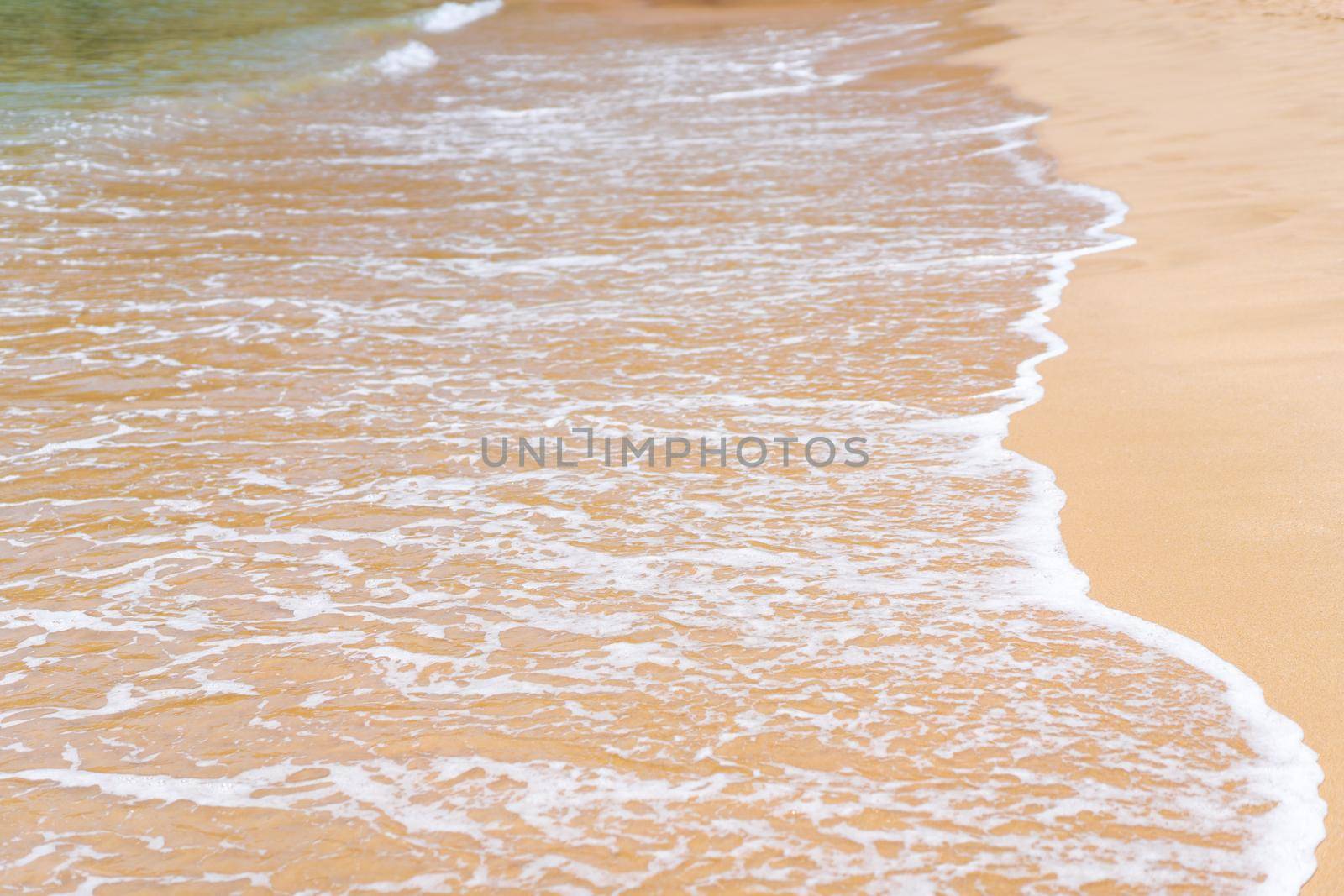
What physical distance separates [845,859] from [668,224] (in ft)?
17.0

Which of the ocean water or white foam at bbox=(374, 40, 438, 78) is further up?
white foam at bbox=(374, 40, 438, 78)

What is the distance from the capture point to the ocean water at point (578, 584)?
218 cm

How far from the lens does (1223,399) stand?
153 inches

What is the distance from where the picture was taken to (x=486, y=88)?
560 inches

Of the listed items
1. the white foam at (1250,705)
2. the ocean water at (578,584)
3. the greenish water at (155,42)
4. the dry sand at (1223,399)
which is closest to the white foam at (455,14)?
the greenish water at (155,42)

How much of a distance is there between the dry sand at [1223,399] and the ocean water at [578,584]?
13cm

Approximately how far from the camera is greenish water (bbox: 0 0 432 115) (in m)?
13.1

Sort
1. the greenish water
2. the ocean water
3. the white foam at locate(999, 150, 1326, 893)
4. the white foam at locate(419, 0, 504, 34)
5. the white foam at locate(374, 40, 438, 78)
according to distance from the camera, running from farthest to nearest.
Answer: the white foam at locate(419, 0, 504, 34) → the white foam at locate(374, 40, 438, 78) → the greenish water → the ocean water → the white foam at locate(999, 150, 1326, 893)

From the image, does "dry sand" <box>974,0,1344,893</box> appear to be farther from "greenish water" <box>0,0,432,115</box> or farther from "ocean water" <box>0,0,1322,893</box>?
"greenish water" <box>0,0,432,115</box>

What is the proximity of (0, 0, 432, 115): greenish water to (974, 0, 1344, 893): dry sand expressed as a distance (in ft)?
31.3

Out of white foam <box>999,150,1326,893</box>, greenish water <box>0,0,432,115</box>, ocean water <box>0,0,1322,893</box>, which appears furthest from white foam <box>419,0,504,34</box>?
white foam <box>999,150,1326,893</box>

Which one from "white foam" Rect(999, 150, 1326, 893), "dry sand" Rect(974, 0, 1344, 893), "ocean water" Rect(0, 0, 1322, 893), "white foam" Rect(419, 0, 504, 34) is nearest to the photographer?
"white foam" Rect(999, 150, 1326, 893)

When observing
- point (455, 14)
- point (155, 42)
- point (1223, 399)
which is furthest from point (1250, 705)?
point (455, 14)

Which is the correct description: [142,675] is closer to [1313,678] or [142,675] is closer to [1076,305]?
[1313,678]
